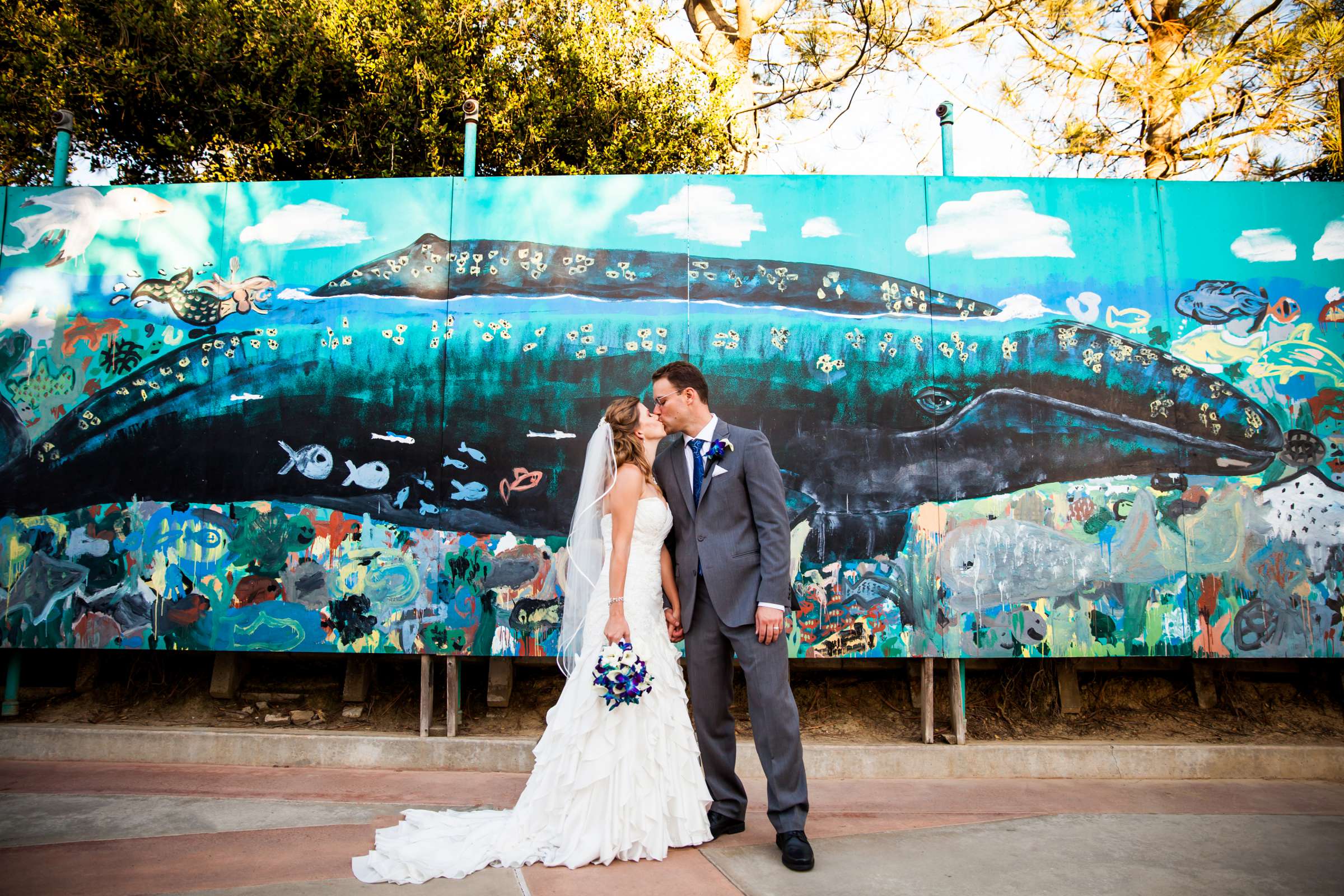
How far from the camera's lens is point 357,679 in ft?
15.4

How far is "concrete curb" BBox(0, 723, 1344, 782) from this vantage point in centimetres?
409

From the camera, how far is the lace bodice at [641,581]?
3125mm

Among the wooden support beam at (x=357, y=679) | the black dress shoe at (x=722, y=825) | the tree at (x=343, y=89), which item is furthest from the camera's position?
the tree at (x=343, y=89)

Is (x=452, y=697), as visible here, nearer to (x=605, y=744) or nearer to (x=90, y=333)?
(x=605, y=744)

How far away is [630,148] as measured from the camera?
7.71 m

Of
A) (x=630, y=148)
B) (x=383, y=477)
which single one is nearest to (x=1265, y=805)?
(x=383, y=477)

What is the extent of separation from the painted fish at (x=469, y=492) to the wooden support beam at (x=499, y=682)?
0.98 metres

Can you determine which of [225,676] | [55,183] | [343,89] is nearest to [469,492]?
[225,676]

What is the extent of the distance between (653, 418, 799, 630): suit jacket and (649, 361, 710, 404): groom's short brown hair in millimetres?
164

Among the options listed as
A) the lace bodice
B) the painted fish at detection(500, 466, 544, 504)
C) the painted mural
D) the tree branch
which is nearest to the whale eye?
the painted mural

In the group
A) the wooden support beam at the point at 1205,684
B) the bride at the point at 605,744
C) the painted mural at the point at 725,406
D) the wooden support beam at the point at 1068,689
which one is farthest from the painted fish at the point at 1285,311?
the bride at the point at 605,744

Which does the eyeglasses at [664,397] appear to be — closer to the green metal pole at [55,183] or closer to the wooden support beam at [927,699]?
the wooden support beam at [927,699]

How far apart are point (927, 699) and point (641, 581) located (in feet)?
6.96

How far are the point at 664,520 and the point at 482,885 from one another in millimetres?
1446
